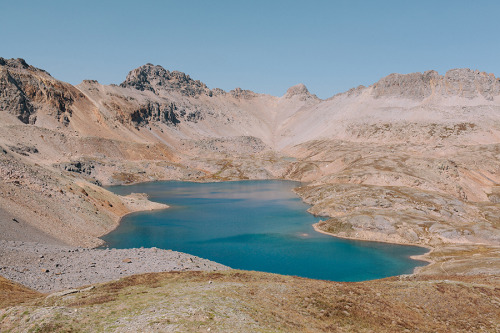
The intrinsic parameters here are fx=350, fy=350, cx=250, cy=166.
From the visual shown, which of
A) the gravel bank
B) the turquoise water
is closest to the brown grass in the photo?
the gravel bank

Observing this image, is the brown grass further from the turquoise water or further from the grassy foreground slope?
the turquoise water

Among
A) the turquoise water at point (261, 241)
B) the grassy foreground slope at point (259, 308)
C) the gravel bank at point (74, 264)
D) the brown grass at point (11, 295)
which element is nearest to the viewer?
the grassy foreground slope at point (259, 308)

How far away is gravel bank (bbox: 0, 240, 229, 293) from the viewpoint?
4366 centimetres

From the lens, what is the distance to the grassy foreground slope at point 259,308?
22312mm

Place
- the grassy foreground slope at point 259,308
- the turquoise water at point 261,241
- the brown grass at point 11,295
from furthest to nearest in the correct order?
the turquoise water at point 261,241, the brown grass at point 11,295, the grassy foreground slope at point 259,308

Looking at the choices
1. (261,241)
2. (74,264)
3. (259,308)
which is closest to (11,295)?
(74,264)

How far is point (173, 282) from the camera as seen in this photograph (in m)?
37.7

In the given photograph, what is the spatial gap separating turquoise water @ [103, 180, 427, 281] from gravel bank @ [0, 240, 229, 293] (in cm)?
1738

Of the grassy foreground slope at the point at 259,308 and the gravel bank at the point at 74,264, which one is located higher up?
the grassy foreground slope at the point at 259,308

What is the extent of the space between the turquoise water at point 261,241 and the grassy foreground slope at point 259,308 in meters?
31.5

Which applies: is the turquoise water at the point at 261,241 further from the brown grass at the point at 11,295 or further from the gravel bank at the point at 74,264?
the brown grass at the point at 11,295

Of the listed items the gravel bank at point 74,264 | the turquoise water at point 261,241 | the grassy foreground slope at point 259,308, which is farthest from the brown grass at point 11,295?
the turquoise water at point 261,241

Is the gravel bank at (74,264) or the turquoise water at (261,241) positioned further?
the turquoise water at (261,241)

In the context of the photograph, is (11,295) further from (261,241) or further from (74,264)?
(261,241)
